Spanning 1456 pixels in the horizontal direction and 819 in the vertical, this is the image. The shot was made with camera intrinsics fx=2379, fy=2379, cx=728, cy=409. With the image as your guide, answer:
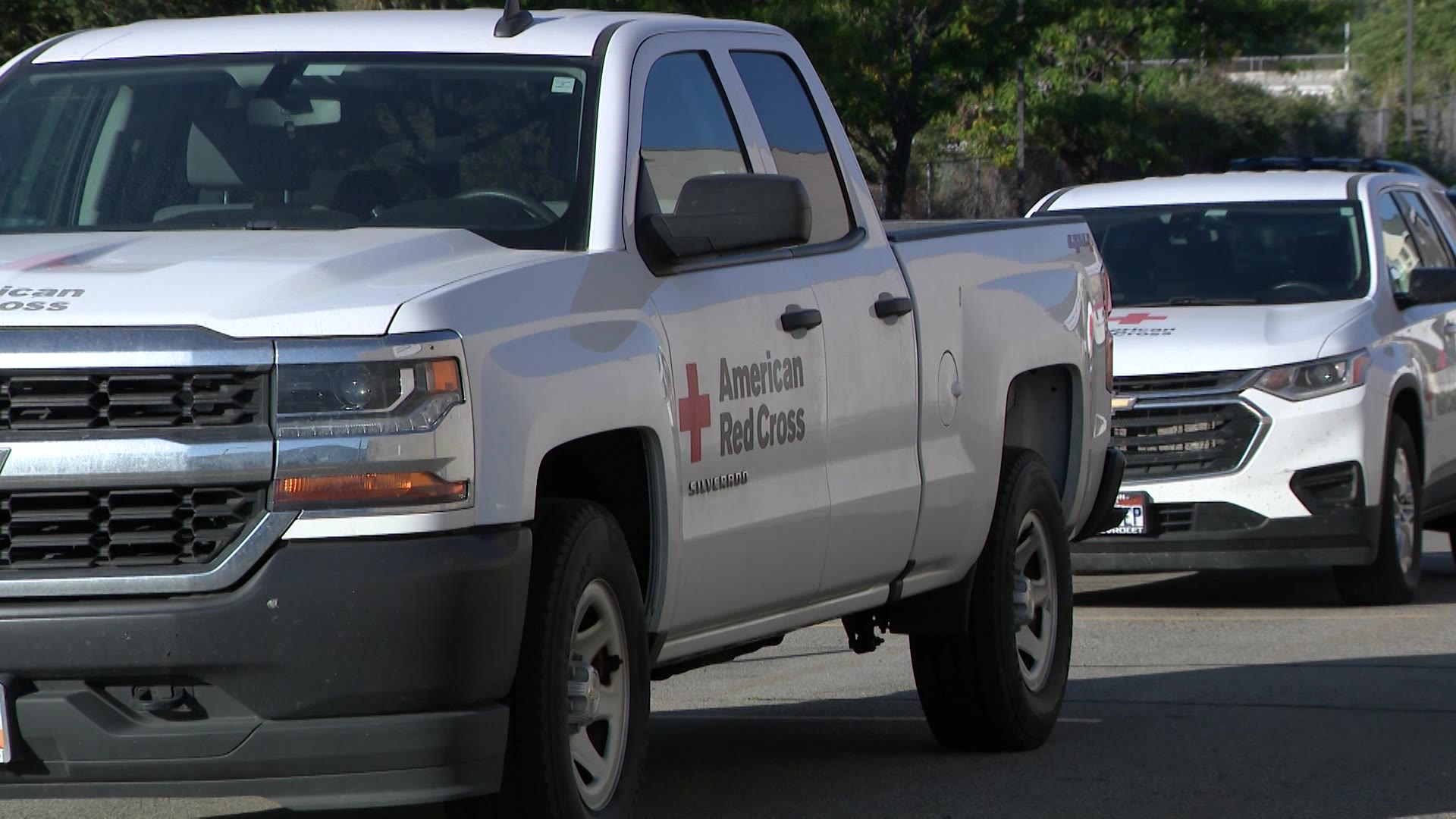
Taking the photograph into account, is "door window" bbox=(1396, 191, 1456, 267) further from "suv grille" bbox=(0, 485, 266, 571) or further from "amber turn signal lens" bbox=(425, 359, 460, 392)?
"suv grille" bbox=(0, 485, 266, 571)

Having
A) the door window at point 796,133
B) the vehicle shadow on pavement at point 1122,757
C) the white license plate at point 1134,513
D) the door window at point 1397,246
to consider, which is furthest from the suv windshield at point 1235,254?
the door window at point 796,133

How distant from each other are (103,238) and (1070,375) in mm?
3671

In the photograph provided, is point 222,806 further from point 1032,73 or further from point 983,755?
point 1032,73

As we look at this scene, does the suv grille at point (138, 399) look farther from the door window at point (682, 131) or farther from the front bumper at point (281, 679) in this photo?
the door window at point (682, 131)

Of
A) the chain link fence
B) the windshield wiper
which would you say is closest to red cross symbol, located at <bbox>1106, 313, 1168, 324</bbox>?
the windshield wiper

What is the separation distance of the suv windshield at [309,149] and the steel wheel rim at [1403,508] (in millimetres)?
6641

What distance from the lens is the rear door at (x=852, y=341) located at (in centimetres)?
608

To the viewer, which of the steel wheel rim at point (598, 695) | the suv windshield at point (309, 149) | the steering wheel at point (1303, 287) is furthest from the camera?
the steering wheel at point (1303, 287)

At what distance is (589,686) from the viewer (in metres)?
4.95

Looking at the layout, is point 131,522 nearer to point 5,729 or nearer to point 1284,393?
point 5,729

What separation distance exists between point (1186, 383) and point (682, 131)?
5.63 m

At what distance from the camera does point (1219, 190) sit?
12.3 meters

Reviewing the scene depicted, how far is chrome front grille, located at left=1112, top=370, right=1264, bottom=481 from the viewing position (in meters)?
10.9

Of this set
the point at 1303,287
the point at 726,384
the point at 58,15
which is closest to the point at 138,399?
the point at 726,384
